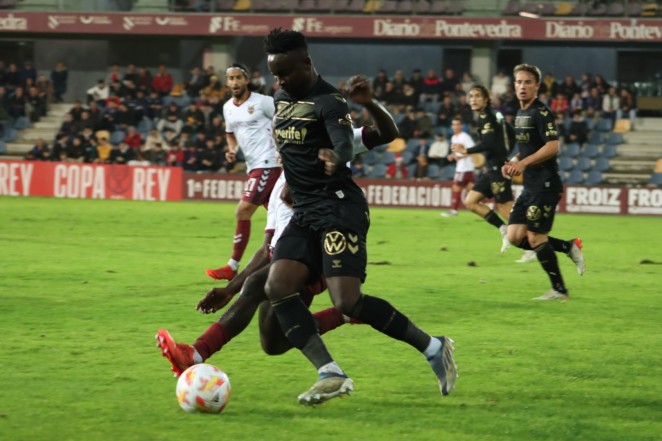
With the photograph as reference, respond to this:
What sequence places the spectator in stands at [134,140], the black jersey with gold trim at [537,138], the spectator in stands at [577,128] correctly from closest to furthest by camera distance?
the black jersey with gold trim at [537,138] → the spectator in stands at [577,128] → the spectator in stands at [134,140]

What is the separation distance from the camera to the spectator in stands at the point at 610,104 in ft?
108

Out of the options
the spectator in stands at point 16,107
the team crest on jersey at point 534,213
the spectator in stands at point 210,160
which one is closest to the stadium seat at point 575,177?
the spectator in stands at point 210,160

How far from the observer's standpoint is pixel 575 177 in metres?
31.8

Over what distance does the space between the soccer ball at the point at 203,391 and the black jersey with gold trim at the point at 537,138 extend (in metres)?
5.87

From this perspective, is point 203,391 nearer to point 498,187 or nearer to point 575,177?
point 498,187

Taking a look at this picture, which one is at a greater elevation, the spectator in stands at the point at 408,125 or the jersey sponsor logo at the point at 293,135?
the jersey sponsor logo at the point at 293,135

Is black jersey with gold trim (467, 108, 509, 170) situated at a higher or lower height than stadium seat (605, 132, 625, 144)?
higher

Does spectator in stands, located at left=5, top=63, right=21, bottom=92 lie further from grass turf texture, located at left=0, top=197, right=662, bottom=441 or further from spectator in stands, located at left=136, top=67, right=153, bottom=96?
grass turf texture, located at left=0, top=197, right=662, bottom=441

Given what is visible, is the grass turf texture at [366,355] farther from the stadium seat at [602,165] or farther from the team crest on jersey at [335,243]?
→ the stadium seat at [602,165]

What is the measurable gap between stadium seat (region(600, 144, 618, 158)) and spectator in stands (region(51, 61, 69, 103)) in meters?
17.8

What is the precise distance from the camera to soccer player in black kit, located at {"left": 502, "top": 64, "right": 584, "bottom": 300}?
10930 millimetres

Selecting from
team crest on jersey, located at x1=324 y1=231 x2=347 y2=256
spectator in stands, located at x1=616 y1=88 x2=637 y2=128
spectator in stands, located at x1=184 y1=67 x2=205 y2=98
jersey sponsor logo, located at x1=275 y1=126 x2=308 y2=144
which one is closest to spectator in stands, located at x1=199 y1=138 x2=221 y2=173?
spectator in stands, located at x1=184 y1=67 x2=205 y2=98

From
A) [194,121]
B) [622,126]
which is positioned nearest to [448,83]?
[622,126]

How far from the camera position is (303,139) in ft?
21.1
